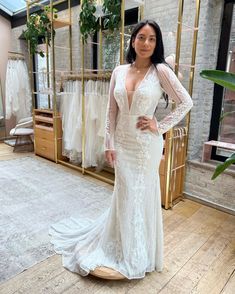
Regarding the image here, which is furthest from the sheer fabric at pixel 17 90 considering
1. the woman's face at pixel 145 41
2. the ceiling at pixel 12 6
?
the woman's face at pixel 145 41

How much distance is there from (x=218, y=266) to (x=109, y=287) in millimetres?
794

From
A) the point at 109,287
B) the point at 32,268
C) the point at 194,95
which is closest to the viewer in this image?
the point at 109,287

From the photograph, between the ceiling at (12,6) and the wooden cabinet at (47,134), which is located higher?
the ceiling at (12,6)

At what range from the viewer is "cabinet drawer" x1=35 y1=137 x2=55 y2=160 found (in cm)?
404

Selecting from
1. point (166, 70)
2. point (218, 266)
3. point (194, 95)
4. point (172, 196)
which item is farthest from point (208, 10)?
point (218, 266)

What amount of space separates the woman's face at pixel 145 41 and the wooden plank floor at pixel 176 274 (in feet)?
4.58

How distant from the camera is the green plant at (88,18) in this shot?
9.85 ft

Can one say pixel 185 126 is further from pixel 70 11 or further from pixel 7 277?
pixel 70 11

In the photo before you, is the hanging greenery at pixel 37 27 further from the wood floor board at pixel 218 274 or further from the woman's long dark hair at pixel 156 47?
the wood floor board at pixel 218 274

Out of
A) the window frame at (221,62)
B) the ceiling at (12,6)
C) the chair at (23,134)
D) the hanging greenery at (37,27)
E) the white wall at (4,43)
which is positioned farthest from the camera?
the white wall at (4,43)

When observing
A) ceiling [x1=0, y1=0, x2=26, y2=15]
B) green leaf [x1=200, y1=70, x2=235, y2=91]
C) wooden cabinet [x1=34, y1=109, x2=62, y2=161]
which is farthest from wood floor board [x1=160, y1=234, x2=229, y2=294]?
ceiling [x1=0, y1=0, x2=26, y2=15]

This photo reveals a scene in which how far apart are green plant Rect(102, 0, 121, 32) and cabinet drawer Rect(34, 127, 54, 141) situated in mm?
1883

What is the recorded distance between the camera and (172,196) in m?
2.69

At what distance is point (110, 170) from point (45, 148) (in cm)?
123
